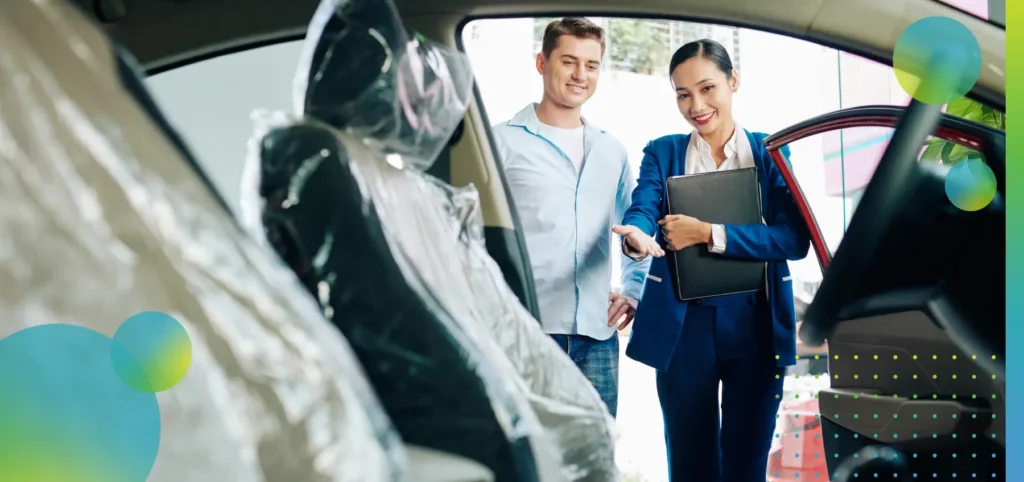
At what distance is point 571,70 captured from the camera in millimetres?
1359

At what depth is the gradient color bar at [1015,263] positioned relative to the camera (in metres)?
1.34

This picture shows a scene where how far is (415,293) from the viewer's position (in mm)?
1186

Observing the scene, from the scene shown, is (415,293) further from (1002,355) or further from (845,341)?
(1002,355)

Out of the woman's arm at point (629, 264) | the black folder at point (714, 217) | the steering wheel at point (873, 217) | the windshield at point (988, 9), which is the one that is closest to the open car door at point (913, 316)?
the steering wheel at point (873, 217)

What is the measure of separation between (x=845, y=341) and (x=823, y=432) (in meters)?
0.18

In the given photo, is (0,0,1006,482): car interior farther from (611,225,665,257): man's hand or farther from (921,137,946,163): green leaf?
(611,225,665,257): man's hand

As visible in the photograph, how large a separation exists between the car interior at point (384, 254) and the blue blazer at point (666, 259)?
0.05m

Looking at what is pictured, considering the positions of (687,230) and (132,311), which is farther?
(687,230)

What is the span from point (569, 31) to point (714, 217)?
1.48 ft

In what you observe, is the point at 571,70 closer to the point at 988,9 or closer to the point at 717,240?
the point at 717,240

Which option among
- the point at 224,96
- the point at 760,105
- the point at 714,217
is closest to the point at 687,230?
the point at 714,217

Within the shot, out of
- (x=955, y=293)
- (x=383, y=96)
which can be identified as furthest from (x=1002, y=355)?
(x=383, y=96)

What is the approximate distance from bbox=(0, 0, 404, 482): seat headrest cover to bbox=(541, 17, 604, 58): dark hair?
64 centimetres

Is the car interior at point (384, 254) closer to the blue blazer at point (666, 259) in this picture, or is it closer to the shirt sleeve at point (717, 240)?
the blue blazer at point (666, 259)
